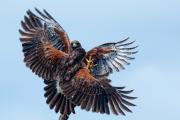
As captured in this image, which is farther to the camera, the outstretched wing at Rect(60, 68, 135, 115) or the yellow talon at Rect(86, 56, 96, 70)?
the yellow talon at Rect(86, 56, 96, 70)

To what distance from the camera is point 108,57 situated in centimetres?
3391

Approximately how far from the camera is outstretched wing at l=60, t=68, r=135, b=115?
102ft

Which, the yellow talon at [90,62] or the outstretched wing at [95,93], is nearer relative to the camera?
the outstretched wing at [95,93]

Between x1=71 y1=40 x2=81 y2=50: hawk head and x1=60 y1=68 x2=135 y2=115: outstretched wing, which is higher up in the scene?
x1=71 y1=40 x2=81 y2=50: hawk head

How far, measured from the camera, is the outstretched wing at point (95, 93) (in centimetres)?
3110

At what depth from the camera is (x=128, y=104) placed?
3145 cm

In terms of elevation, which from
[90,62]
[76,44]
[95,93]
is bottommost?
[95,93]

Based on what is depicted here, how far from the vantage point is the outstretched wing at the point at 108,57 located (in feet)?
108

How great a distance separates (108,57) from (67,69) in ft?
9.11

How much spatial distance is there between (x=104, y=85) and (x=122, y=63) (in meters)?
2.58

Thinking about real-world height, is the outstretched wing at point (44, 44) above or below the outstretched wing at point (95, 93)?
above

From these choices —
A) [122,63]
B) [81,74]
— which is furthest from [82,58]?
[122,63]

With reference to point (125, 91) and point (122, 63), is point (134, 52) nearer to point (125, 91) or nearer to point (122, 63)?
point (122, 63)

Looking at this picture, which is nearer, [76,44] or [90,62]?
[76,44]
